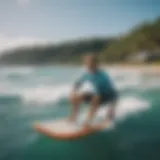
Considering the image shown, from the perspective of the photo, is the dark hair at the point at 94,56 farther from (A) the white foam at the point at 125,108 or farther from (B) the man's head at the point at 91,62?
(A) the white foam at the point at 125,108

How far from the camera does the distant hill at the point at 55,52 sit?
1.48 metres

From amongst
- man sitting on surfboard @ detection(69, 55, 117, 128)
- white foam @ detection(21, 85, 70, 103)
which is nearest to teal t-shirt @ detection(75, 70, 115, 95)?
man sitting on surfboard @ detection(69, 55, 117, 128)

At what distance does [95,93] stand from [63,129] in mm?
218

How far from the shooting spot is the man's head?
4.75ft

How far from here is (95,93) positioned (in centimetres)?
141

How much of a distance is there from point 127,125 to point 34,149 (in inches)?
17.4

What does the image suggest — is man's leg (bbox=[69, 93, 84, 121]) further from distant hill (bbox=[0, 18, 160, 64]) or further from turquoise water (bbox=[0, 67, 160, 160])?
distant hill (bbox=[0, 18, 160, 64])

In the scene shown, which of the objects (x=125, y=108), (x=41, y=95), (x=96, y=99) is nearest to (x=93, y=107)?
(x=96, y=99)

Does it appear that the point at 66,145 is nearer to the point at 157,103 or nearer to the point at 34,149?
the point at 34,149

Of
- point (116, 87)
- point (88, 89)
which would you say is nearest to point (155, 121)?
point (116, 87)

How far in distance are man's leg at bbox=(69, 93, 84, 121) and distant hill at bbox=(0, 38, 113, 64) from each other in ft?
0.56

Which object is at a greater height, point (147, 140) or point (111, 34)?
point (111, 34)

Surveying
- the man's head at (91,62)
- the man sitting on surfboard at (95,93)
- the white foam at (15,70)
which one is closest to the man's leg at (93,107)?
the man sitting on surfboard at (95,93)

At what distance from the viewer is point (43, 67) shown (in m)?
1.51
